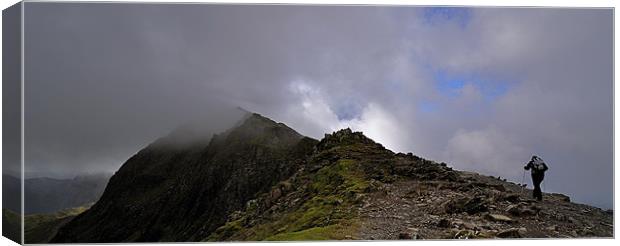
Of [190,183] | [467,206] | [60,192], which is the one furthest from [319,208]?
[60,192]

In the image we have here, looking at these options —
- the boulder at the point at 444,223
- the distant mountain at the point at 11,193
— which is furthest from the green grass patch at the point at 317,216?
the distant mountain at the point at 11,193

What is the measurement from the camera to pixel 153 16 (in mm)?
24438

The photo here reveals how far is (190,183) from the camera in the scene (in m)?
25.6

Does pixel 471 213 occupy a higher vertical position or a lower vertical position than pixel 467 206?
lower

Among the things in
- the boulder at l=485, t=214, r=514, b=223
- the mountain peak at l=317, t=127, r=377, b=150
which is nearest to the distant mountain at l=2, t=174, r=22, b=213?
the mountain peak at l=317, t=127, r=377, b=150

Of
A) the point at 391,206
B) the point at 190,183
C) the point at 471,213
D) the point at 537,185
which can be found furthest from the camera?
the point at 537,185

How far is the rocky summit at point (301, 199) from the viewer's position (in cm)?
2486

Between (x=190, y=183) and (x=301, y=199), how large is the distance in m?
2.79

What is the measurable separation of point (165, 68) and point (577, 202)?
1061 centimetres

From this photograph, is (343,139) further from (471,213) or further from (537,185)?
(537,185)

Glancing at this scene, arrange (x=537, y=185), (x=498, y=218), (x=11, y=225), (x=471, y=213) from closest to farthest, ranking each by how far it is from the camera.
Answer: (x=11, y=225), (x=498, y=218), (x=471, y=213), (x=537, y=185)

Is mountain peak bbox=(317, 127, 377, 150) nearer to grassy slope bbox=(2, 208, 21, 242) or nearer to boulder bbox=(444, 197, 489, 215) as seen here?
boulder bbox=(444, 197, 489, 215)

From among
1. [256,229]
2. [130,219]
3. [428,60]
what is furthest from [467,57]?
[130,219]

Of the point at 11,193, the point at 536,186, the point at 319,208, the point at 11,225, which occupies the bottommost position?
the point at 11,225
